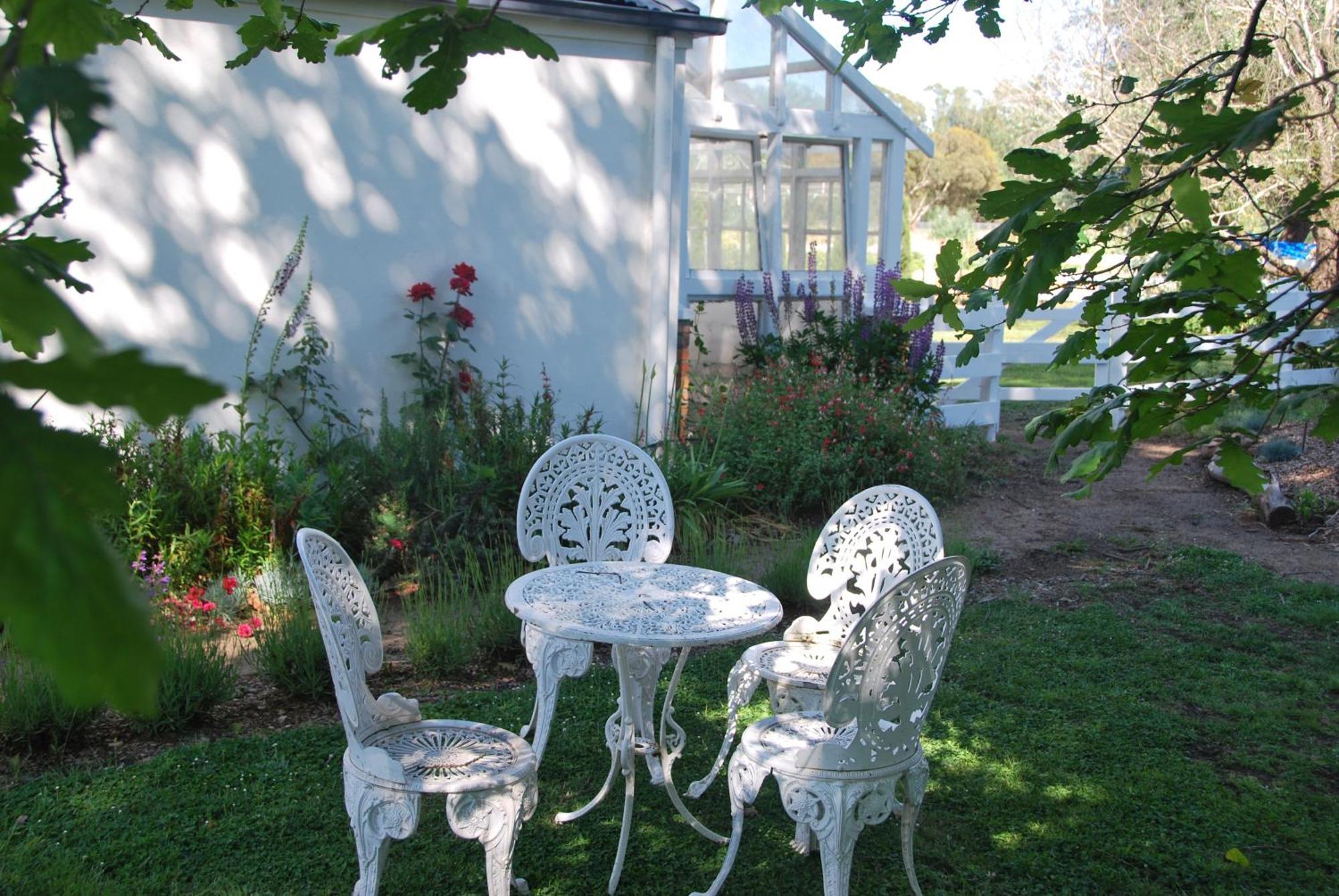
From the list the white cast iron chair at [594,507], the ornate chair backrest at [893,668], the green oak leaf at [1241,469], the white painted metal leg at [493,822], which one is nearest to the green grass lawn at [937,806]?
the white painted metal leg at [493,822]

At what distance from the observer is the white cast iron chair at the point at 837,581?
12.5ft

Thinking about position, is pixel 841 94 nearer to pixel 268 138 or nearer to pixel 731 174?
pixel 731 174

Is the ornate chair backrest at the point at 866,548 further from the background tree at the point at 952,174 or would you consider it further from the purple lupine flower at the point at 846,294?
the background tree at the point at 952,174

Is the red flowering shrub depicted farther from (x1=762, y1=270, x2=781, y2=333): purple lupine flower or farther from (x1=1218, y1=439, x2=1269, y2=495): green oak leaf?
(x1=1218, y1=439, x2=1269, y2=495): green oak leaf

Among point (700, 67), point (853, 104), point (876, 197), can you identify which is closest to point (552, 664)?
point (700, 67)

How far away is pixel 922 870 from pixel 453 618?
2534 mm

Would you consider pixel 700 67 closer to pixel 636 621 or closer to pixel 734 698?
pixel 734 698

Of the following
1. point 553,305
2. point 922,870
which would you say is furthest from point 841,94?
point 922,870

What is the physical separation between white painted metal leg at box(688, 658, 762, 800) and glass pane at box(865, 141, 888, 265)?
6760 millimetres

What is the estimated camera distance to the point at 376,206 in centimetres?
684

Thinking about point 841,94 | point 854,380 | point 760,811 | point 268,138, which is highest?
point 841,94

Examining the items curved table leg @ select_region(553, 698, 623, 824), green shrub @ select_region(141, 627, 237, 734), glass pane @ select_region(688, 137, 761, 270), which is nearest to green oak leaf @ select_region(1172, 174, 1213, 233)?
curved table leg @ select_region(553, 698, 623, 824)

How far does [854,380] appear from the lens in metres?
8.73

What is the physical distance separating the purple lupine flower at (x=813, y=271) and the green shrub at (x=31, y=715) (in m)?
6.47
